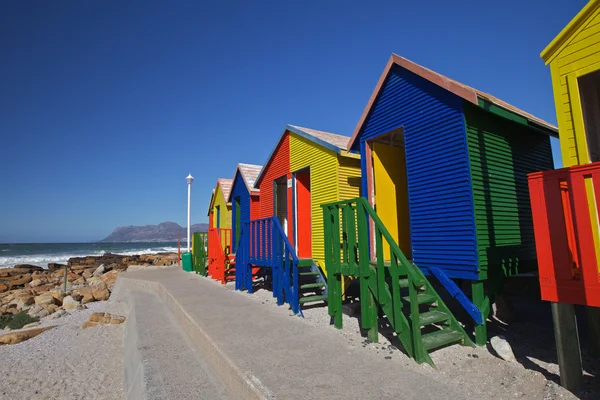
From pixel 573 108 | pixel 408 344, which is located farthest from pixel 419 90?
pixel 408 344

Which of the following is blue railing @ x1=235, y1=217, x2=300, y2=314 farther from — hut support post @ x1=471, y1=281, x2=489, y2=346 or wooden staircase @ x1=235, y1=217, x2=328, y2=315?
hut support post @ x1=471, y1=281, x2=489, y2=346

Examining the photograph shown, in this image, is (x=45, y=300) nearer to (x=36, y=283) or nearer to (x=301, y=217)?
(x=36, y=283)

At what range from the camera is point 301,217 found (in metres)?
10.7

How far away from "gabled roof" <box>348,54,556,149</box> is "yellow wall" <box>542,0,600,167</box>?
1.08m

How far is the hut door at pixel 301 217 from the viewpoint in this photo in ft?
34.4

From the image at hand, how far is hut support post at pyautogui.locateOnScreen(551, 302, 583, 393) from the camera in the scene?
12.4 ft

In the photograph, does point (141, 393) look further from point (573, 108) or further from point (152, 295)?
point (152, 295)

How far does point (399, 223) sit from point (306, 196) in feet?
11.3

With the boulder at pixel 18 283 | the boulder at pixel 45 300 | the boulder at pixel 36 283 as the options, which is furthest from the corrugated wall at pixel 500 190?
the boulder at pixel 18 283

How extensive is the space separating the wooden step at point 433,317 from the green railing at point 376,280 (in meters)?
0.07

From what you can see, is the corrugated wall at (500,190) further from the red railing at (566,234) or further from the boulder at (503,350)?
the red railing at (566,234)

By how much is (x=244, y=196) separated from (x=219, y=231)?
2057mm

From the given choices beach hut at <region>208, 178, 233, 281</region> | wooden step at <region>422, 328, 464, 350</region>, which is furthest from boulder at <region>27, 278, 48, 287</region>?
wooden step at <region>422, 328, 464, 350</region>

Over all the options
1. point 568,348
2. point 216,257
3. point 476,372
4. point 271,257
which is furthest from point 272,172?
point 568,348
